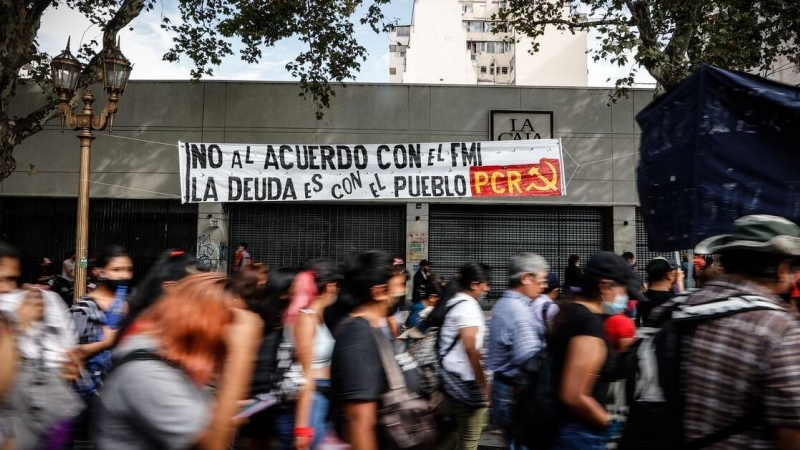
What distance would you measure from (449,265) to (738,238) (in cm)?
1362

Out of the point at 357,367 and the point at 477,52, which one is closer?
the point at 357,367

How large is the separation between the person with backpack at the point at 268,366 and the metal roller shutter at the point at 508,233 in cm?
1174

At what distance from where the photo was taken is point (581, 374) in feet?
9.06

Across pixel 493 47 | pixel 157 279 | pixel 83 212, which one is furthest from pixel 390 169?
pixel 493 47

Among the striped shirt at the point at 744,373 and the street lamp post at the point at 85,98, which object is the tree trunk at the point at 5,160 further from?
the striped shirt at the point at 744,373

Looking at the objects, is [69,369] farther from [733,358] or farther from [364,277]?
[733,358]

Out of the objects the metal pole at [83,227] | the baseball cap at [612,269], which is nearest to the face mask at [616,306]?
the baseball cap at [612,269]

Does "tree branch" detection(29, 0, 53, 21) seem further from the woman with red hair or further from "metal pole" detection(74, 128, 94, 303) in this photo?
the woman with red hair

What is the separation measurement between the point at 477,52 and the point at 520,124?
5936cm

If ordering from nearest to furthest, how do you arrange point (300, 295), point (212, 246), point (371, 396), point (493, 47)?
1. point (371, 396)
2. point (300, 295)
3. point (212, 246)
4. point (493, 47)

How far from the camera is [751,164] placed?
11.1 ft

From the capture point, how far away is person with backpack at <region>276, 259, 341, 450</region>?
3.67 metres

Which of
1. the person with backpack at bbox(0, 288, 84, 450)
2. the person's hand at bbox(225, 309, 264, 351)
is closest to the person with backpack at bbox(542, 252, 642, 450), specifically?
the person's hand at bbox(225, 309, 264, 351)

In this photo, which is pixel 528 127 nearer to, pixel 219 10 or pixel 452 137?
pixel 452 137
